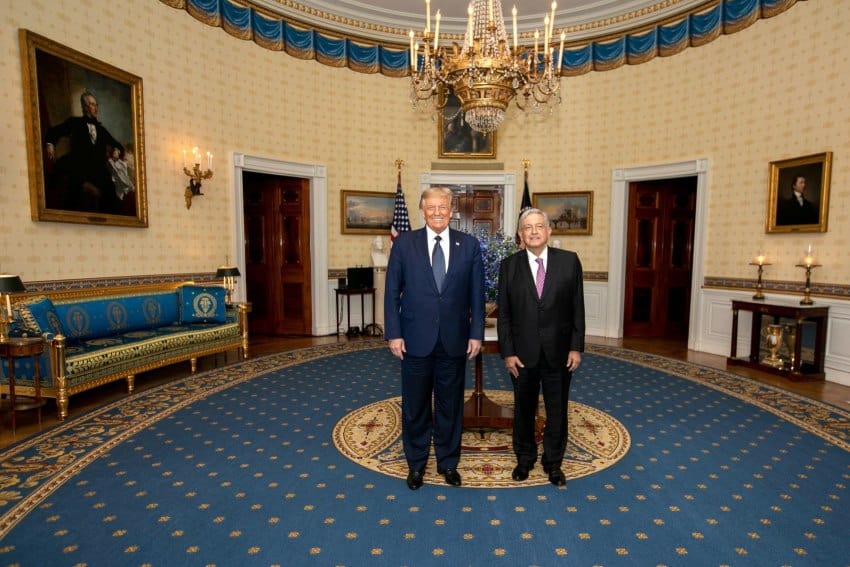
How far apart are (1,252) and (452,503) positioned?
16.4 ft

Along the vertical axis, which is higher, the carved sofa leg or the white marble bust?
the white marble bust

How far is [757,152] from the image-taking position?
6.95 meters

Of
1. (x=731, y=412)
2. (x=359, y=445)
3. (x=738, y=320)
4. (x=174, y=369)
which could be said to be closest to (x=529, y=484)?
(x=359, y=445)

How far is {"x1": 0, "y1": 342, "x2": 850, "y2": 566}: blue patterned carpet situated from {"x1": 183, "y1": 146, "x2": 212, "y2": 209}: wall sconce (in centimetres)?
348

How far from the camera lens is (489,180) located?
371 inches

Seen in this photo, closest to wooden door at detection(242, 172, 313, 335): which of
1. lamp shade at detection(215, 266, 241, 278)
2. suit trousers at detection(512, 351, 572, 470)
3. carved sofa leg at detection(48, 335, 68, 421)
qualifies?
lamp shade at detection(215, 266, 241, 278)

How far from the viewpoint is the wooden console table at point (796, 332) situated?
5.89 m

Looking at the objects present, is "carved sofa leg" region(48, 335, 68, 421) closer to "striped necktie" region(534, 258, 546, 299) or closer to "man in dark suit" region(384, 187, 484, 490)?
"man in dark suit" region(384, 187, 484, 490)

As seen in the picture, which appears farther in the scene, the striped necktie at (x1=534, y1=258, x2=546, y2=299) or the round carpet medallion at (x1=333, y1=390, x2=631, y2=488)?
the round carpet medallion at (x1=333, y1=390, x2=631, y2=488)

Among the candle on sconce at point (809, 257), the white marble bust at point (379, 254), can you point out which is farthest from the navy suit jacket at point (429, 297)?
the white marble bust at point (379, 254)

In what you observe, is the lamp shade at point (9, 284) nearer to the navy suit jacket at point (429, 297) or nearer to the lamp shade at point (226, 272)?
the lamp shade at point (226, 272)

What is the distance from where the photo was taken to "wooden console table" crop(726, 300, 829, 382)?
5895mm

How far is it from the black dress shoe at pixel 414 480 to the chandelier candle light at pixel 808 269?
5562mm

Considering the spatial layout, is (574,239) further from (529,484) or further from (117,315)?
(117,315)
